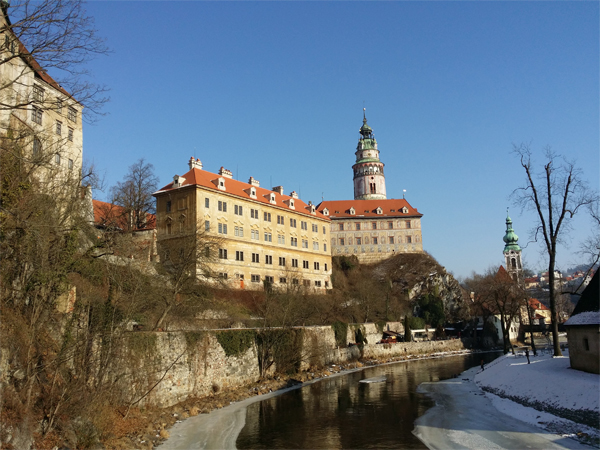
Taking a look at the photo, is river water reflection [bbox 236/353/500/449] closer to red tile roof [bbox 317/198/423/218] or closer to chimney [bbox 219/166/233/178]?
chimney [bbox 219/166/233/178]

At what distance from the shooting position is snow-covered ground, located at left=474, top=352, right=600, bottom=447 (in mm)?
17453

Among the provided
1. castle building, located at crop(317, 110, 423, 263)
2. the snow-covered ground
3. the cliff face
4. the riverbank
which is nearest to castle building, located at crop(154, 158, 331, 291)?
the cliff face

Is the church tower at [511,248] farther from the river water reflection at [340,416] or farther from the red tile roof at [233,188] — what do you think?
the river water reflection at [340,416]

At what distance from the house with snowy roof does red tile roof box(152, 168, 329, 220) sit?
33.4 m

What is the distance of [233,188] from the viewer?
50562mm

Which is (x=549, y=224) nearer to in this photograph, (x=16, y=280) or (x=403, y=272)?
(x=16, y=280)

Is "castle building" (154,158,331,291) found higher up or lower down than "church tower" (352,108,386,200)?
lower down

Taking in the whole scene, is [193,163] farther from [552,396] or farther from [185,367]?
[552,396]

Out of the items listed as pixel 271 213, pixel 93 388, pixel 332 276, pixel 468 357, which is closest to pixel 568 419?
pixel 93 388

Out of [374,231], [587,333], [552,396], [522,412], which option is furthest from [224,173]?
[552,396]

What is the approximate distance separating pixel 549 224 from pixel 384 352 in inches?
948

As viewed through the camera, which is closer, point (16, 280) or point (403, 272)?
point (16, 280)

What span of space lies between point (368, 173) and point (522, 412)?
76.6 m

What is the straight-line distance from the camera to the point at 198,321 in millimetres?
29625
